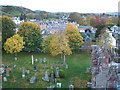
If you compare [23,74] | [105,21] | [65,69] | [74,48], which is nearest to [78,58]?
[74,48]

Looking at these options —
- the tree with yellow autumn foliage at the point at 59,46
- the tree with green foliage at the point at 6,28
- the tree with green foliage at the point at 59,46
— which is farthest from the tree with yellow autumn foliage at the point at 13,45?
the tree with yellow autumn foliage at the point at 59,46

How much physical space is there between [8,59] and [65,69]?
6148 millimetres

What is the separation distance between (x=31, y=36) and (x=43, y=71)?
20.7ft

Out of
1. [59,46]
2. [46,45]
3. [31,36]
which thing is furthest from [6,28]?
[59,46]

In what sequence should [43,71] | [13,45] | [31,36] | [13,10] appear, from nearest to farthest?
[43,71], [13,45], [31,36], [13,10]

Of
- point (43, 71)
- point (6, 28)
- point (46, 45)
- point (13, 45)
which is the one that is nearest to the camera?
point (43, 71)

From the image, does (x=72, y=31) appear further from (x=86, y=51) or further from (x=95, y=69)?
(x=95, y=69)

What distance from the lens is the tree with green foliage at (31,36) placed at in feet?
61.0

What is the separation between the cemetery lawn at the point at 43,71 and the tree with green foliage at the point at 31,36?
0.84 metres

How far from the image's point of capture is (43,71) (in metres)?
13.8

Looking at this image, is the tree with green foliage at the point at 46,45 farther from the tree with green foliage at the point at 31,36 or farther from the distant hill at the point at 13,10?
the distant hill at the point at 13,10

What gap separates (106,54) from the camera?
14.3 meters

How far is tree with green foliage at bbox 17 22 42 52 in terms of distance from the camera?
61.0 ft

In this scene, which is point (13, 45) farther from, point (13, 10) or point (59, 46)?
point (13, 10)
